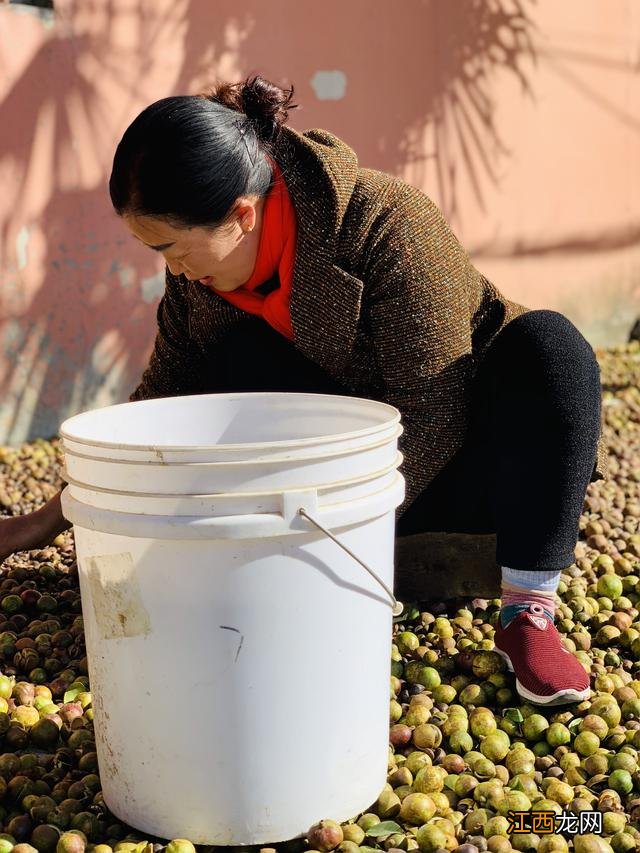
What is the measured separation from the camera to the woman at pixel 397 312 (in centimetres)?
225

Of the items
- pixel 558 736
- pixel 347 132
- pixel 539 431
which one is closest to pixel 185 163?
pixel 539 431

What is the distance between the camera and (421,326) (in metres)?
2.38

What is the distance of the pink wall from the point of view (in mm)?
4418

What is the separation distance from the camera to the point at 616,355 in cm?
678

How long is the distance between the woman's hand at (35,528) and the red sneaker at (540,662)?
3.75ft

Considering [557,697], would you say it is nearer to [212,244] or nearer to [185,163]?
[212,244]

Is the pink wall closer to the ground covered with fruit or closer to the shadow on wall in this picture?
the shadow on wall

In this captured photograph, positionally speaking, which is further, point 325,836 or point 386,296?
point 386,296

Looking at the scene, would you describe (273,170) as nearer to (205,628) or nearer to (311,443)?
(311,443)

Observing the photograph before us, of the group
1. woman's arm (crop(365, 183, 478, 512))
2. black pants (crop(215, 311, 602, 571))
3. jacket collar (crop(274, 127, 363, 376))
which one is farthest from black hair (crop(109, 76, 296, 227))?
black pants (crop(215, 311, 602, 571))

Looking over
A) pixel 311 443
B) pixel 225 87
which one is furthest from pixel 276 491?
pixel 225 87

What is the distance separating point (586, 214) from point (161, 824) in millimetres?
5914

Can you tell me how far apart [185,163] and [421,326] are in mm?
648

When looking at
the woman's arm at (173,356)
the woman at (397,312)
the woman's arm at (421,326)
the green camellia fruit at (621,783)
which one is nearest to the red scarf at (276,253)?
the woman at (397,312)
